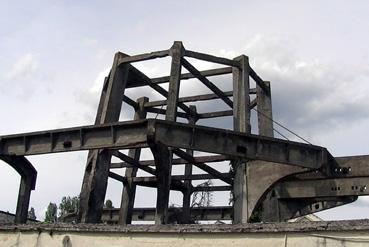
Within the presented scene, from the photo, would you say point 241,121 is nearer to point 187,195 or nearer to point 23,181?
point 187,195

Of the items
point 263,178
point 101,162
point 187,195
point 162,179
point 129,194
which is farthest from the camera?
point 187,195

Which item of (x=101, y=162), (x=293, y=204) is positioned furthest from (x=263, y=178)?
(x=101, y=162)

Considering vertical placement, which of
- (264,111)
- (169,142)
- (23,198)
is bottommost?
(23,198)

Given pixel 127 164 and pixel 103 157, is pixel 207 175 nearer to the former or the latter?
pixel 127 164

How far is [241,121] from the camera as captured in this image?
16.8m

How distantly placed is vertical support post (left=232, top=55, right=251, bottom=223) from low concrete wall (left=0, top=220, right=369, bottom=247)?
827 centimetres

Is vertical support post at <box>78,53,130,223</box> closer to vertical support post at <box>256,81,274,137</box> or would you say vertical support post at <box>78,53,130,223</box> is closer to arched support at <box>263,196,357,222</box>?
vertical support post at <box>256,81,274,137</box>

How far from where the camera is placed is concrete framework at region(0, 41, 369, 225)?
44.7 feet

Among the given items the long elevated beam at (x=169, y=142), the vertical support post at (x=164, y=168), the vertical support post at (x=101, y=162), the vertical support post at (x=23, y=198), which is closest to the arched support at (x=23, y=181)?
the vertical support post at (x=23, y=198)

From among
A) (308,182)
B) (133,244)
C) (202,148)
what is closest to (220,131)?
(202,148)

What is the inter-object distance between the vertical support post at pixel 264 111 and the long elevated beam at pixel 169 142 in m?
4.06

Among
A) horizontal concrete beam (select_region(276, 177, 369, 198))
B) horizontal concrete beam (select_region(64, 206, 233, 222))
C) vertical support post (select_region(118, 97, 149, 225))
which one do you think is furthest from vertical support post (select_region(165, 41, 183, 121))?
horizontal concrete beam (select_region(64, 206, 233, 222))

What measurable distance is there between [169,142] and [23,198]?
21.0 feet

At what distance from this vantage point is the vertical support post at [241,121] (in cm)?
1530
